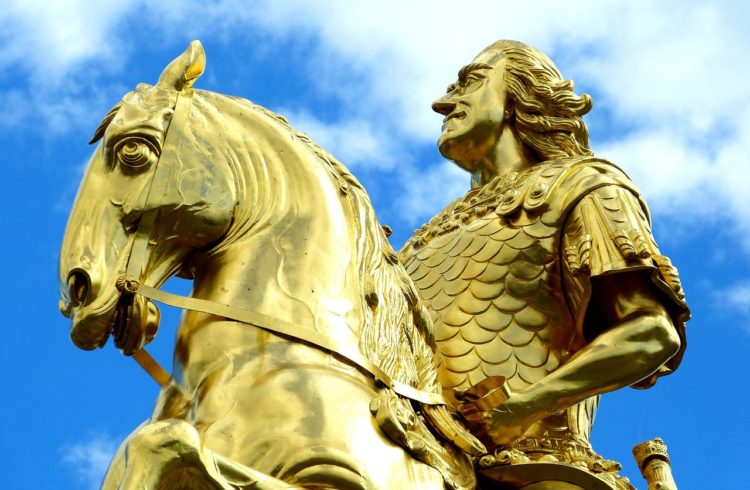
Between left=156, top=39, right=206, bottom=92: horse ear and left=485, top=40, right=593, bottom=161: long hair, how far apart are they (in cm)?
194

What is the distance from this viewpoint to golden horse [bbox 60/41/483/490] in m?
5.30

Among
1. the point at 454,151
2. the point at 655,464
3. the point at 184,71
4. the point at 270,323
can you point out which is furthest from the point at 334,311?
the point at 454,151

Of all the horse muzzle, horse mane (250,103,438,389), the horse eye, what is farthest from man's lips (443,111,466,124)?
→ the horse muzzle

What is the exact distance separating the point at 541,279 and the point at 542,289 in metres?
0.04

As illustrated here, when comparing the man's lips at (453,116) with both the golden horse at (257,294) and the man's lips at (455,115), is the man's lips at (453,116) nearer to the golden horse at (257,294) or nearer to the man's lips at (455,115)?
the man's lips at (455,115)

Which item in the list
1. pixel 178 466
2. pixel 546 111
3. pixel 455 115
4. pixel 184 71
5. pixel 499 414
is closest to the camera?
pixel 178 466

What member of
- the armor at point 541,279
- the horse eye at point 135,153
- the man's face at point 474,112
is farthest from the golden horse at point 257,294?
the man's face at point 474,112

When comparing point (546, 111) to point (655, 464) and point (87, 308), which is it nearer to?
point (655, 464)

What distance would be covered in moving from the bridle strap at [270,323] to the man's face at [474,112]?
2190 mm

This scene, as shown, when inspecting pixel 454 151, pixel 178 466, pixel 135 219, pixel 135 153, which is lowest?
pixel 178 466

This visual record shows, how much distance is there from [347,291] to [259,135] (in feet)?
2.23

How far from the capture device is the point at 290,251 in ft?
18.6

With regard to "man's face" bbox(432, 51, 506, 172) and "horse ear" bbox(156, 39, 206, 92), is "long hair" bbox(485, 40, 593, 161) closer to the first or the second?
"man's face" bbox(432, 51, 506, 172)

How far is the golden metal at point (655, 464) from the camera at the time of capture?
693cm
